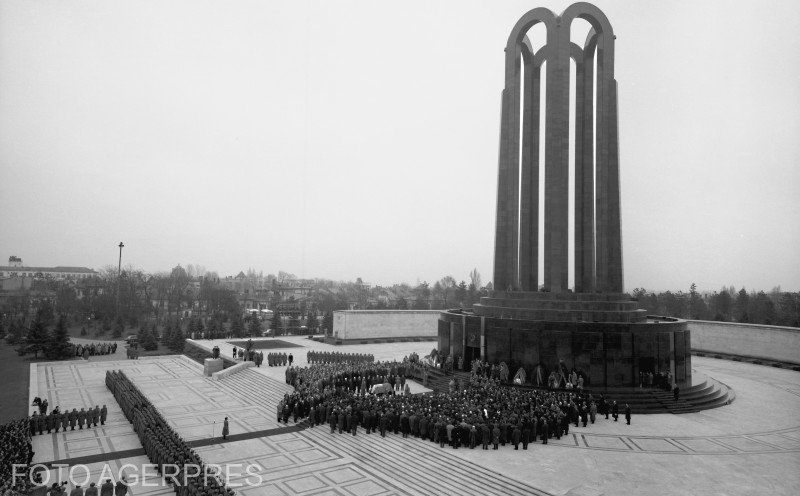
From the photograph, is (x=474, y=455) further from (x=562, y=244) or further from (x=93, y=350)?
(x=93, y=350)

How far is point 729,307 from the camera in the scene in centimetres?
6088

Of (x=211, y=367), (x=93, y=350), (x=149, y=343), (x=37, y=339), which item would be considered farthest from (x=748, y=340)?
(x=37, y=339)

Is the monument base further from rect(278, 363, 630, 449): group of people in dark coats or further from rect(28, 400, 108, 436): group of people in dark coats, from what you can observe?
rect(28, 400, 108, 436): group of people in dark coats

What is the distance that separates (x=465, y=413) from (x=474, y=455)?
2084mm

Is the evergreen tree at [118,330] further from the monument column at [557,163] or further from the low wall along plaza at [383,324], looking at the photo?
the monument column at [557,163]

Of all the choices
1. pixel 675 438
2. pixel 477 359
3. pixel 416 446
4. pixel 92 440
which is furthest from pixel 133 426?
pixel 675 438

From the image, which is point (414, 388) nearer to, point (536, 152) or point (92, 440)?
point (92, 440)

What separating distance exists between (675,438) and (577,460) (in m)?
4.48

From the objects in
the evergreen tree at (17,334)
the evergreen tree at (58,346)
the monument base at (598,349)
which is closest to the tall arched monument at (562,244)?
the monument base at (598,349)

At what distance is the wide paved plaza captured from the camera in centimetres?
1256

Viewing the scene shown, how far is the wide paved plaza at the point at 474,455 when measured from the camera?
12562mm

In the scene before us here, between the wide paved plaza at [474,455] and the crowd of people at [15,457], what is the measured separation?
0.74 m

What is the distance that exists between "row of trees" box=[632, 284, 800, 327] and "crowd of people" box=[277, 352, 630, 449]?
116ft

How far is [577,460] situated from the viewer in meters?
14.3
